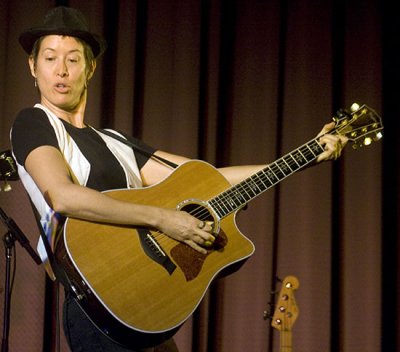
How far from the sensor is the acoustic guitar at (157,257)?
193 cm

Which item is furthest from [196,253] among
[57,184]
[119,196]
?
[57,184]

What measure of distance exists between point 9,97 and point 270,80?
4.83 feet

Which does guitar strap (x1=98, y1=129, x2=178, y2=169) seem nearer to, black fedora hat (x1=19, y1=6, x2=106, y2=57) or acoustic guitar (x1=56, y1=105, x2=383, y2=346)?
acoustic guitar (x1=56, y1=105, x2=383, y2=346)

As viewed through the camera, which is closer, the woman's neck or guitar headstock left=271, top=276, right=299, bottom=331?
the woman's neck

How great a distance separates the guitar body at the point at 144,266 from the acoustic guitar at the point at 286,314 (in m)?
1.24

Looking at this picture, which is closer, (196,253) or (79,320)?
(79,320)

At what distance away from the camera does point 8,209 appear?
11.2 feet

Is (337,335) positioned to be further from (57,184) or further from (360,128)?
(57,184)

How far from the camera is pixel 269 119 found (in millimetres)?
3951

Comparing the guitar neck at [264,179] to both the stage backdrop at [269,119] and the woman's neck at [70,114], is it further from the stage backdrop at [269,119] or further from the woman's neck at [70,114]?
the stage backdrop at [269,119]

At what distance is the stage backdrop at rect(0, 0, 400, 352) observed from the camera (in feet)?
12.0

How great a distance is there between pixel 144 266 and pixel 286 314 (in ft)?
4.89

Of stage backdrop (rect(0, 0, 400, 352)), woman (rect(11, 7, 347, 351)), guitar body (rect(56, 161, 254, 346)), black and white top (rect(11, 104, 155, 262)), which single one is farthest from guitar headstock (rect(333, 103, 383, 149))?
stage backdrop (rect(0, 0, 400, 352))

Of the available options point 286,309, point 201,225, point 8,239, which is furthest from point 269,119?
point 201,225
